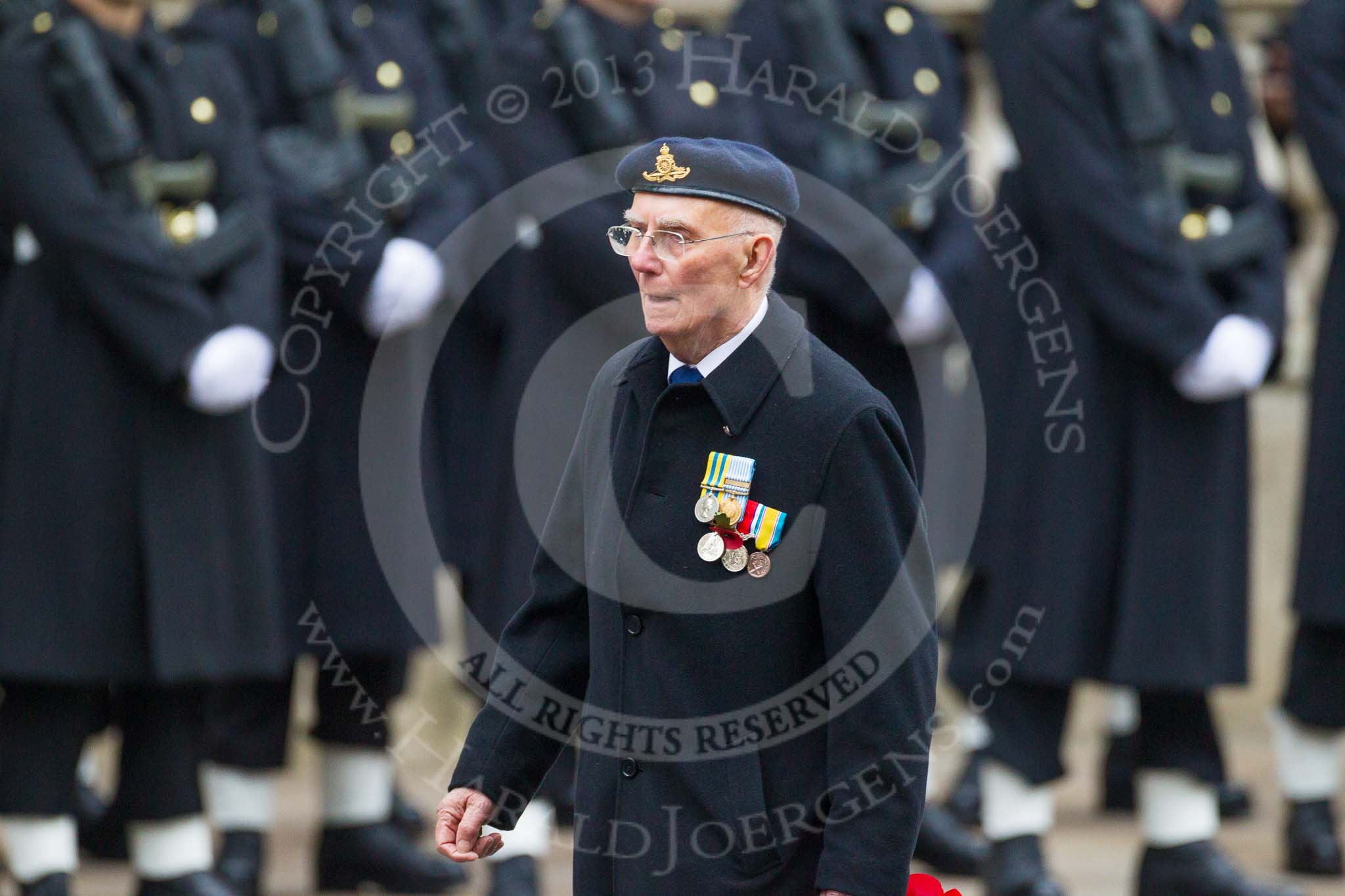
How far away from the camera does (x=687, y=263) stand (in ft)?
8.39

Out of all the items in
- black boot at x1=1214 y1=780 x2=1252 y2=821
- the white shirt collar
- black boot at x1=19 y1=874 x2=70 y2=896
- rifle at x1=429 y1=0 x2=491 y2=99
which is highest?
rifle at x1=429 y1=0 x2=491 y2=99

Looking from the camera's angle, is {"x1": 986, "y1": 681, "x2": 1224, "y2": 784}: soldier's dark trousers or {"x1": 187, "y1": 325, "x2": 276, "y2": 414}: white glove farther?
{"x1": 986, "y1": 681, "x2": 1224, "y2": 784}: soldier's dark trousers

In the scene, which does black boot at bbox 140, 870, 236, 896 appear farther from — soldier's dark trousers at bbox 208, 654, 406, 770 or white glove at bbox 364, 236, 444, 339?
white glove at bbox 364, 236, 444, 339

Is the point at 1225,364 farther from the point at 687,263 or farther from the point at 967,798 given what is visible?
the point at 687,263

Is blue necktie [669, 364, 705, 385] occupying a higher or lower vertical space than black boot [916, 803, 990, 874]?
higher

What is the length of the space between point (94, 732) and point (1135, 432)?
2.29 m

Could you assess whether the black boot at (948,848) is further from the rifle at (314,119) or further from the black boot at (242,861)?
the rifle at (314,119)

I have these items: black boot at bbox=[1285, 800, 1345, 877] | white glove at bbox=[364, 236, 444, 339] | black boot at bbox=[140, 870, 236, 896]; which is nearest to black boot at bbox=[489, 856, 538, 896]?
black boot at bbox=[140, 870, 236, 896]

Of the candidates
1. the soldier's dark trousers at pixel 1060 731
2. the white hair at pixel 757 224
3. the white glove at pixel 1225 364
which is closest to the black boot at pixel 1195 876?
the soldier's dark trousers at pixel 1060 731

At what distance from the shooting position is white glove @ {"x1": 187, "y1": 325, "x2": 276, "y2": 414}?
169 inches

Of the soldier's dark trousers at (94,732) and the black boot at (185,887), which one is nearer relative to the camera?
the soldier's dark trousers at (94,732)

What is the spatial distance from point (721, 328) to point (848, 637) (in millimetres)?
413

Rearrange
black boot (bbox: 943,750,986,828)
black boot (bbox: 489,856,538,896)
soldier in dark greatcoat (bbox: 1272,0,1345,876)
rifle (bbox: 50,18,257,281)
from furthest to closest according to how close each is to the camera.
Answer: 1. black boot (bbox: 943,750,986,828)
2. soldier in dark greatcoat (bbox: 1272,0,1345,876)
3. black boot (bbox: 489,856,538,896)
4. rifle (bbox: 50,18,257,281)

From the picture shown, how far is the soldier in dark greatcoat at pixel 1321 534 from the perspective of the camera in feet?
16.6
